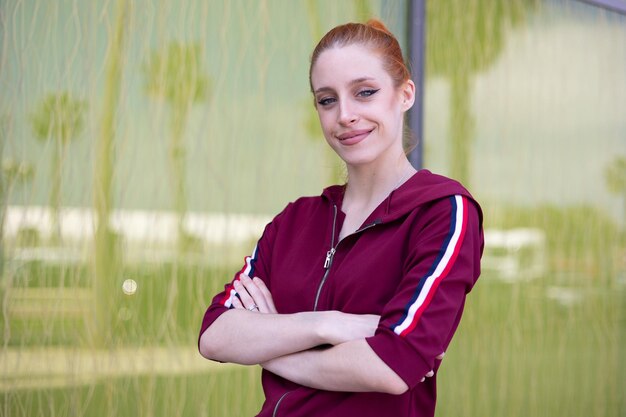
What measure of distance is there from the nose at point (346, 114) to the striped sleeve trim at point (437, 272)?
249 millimetres

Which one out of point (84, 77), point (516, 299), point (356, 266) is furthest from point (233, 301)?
point (516, 299)

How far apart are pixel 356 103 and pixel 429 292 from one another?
0.41 meters

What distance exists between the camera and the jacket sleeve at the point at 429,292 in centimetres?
152

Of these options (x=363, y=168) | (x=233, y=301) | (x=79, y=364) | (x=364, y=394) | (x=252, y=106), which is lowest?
(x=79, y=364)

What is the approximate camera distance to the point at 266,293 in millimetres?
1845

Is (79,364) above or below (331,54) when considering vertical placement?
below

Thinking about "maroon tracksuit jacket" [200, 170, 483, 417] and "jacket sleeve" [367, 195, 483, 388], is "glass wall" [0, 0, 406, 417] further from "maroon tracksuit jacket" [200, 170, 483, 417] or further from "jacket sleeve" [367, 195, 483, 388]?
"jacket sleeve" [367, 195, 483, 388]

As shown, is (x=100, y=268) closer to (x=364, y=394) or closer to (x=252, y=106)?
(x=252, y=106)

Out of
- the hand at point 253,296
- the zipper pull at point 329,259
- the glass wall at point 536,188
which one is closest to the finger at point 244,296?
the hand at point 253,296

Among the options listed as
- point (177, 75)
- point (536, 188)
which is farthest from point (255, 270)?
point (536, 188)

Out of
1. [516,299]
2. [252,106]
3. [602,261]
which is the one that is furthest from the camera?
[602,261]

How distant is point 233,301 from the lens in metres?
1.88

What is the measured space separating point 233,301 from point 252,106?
129 cm

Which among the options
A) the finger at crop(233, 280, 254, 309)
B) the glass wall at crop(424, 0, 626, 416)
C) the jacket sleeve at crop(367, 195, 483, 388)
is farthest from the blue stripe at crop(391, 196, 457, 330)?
the glass wall at crop(424, 0, 626, 416)
